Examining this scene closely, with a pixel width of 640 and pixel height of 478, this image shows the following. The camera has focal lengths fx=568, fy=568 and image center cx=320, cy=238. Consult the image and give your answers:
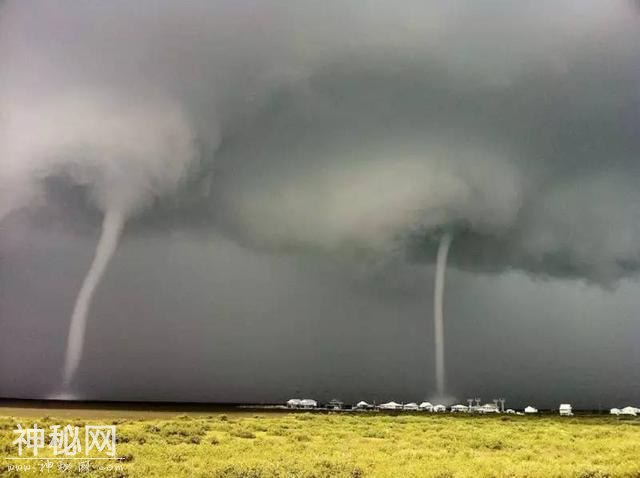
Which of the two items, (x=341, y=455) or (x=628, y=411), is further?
(x=628, y=411)

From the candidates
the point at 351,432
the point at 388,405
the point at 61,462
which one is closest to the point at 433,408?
the point at 388,405

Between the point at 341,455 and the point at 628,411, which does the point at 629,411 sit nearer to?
the point at 628,411

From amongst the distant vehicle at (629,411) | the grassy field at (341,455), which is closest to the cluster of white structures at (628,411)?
the distant vehicle at (629,411)

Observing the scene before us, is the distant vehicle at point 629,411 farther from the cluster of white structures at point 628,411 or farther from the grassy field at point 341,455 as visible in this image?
the grassy field at point 341,455

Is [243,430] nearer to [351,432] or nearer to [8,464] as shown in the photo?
[351,432]

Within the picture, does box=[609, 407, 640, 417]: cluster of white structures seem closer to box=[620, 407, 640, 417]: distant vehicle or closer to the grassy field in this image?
box=[620, 407, 640, 417]: distant vehicle

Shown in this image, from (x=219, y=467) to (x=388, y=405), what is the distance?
430 feet

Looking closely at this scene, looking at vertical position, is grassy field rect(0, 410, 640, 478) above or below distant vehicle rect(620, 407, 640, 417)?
above

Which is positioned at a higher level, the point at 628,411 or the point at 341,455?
the point at 341,455

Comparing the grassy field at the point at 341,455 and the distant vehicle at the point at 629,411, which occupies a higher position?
the grassy field at the point at 341,455

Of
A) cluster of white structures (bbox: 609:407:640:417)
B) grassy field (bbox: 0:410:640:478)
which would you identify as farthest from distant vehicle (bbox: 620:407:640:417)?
grassy field (bbox: 0:410:640:478)

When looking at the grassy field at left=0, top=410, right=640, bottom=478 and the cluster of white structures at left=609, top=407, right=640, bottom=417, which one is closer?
the grassy field at left=0, top=410, right=640, bottom=478

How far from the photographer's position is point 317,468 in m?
20.2

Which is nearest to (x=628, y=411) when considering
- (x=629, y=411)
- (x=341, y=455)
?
(x=629, y=411)
